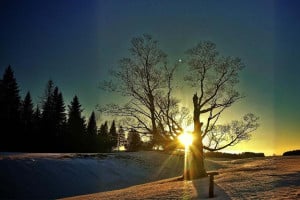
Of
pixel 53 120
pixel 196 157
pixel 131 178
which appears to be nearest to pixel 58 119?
pixel 53 120

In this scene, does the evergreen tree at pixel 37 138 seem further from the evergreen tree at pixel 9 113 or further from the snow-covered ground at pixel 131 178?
the snow-covered ground at pixel 131 178

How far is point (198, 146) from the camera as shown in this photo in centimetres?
2980

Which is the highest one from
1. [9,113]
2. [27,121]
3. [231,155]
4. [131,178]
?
[9,113]

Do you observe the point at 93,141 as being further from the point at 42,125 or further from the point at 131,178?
the point at 131,178

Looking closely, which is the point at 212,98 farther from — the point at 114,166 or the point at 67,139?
the point at 67,139

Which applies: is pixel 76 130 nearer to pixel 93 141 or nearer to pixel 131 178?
pixel 93 141

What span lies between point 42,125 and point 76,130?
803cm

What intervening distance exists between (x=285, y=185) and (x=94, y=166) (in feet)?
84.1

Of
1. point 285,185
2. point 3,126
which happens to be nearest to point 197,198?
→ point 285,185

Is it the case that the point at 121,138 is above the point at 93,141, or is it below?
above

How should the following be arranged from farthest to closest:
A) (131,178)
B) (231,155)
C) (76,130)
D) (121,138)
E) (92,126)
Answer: (121,138) < (92,126) < (231,155) < (76,130) < (131,178)

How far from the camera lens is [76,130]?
238ft

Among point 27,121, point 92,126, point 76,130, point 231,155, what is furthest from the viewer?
point 92,126

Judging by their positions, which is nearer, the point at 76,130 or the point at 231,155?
the point at 76,130
